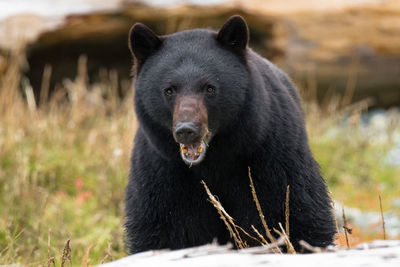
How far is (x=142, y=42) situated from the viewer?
13.7ft

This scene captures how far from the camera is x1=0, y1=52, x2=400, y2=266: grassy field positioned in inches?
214

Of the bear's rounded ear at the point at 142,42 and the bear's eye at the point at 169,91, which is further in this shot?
the bear's rounded ear at the point at 142,42

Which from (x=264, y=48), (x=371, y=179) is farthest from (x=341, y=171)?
(x=264, y=48)

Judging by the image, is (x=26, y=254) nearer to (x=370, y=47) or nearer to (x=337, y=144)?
(x=337, y=144)

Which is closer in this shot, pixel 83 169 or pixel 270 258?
pixel 270 258

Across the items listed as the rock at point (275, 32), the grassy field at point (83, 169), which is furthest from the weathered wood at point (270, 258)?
the rock at point (275, 32)

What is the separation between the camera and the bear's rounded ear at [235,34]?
13.3 feet

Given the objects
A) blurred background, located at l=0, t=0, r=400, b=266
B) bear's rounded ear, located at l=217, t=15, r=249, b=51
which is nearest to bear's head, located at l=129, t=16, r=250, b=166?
bear's rounded ear, located at l=217, t=15, r=249, b=51

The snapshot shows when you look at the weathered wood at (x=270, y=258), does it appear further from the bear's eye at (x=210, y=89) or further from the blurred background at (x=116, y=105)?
the blurred background at (x=116, y=105)

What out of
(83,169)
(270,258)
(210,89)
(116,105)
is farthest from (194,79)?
(116,105)

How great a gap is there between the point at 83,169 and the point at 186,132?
3.54 metres

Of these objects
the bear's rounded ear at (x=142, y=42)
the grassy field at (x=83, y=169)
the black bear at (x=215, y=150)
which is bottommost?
the grassy field at (x=83, y=169)

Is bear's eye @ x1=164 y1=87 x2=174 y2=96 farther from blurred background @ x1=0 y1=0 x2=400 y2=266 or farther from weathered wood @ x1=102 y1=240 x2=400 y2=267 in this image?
weathered wood @ x1=102 y1=240 x2=400 y2=267

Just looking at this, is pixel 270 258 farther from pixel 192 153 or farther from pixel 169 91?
pixel 169 91
